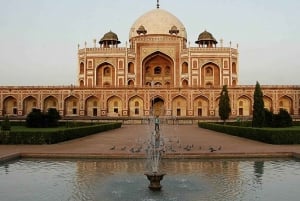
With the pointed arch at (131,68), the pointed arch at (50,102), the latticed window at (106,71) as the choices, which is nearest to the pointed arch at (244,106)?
the pointed arch at (131,68)

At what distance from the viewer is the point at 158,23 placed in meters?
37.5

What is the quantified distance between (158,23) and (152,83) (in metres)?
5.69

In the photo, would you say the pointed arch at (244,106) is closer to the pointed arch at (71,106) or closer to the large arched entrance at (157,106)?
the large arched entrance at (157,106)

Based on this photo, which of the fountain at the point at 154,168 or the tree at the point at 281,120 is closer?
the fountain at the point at 154,168

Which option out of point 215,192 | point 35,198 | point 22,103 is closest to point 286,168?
point 215,192

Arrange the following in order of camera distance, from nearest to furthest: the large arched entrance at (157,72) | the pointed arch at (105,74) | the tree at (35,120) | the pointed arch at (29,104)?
the tree at (35,120) < the pointed arch at (29,104) < the pointed arch at (105,74) < the large arched entrance at (157,72)

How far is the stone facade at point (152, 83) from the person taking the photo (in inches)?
1228

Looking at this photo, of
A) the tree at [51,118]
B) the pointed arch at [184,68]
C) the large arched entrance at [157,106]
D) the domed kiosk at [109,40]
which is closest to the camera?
the tree at [51,118]

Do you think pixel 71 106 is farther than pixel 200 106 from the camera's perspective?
Yes

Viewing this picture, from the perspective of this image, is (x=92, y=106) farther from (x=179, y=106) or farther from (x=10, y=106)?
(x=179, y=106)

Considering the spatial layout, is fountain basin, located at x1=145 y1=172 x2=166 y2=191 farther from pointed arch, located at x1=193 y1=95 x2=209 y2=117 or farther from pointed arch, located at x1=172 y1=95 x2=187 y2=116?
pointed arch, located at x1=193 y1=95 x2=209 y2=117

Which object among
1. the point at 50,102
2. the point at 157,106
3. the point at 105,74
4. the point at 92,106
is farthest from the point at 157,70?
the point at 50,102

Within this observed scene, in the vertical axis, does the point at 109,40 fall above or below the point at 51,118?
above

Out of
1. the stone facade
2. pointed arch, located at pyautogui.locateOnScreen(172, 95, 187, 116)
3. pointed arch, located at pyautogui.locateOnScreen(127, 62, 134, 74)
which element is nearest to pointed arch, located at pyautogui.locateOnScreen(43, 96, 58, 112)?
the stone facade
